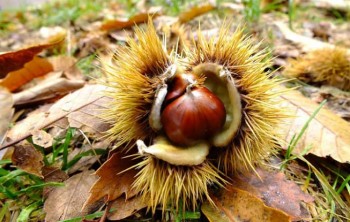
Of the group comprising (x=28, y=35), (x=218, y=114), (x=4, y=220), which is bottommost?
(x=28, y=35)

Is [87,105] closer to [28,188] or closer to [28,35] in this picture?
[28,188]

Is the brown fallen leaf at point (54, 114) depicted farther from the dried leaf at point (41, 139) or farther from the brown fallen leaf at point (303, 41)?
the brown fallen leaf at point (303, 41)

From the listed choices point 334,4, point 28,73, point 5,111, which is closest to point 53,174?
point 5,111

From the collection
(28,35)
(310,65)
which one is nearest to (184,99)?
(310,65)

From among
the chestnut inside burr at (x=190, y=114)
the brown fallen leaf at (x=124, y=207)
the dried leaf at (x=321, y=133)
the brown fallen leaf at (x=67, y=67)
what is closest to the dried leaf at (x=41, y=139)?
the brown fallen leaf at (x=124, y=207)

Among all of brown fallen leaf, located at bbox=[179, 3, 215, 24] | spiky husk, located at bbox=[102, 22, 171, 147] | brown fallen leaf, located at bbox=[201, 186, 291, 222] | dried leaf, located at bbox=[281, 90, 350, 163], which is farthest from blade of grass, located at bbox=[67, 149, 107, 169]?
brown fallen leaf, located at bbox=[179, 3, 215, 24]

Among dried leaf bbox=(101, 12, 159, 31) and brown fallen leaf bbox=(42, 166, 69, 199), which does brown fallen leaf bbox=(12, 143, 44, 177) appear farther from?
dried leaf bbox=(101, 12, 159, 31)

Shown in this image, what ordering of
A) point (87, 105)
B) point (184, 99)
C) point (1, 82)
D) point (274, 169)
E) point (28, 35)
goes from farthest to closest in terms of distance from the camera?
point (28, 35), point (1, 82), point (87, 105), point (274, 169), point (184, 99)
